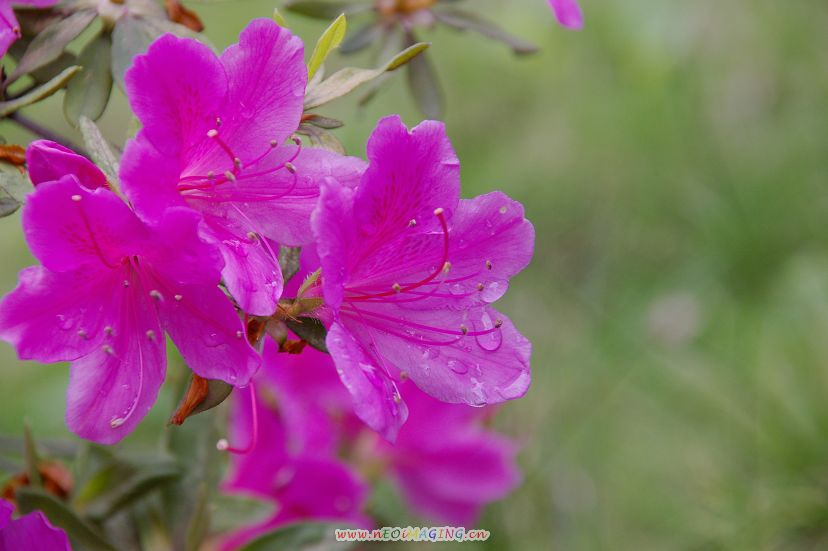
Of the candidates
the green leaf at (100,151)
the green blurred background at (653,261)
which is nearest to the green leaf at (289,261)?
the green leaf at (100,151)

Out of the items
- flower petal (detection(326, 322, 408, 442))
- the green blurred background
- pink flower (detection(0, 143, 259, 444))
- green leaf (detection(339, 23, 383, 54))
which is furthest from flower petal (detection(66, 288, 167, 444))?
the green blurred background

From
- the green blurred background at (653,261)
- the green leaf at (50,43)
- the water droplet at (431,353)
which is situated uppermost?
the green leaf at (50,43)

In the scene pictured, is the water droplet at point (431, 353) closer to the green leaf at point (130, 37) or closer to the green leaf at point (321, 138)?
the green leaf at point (321, 138)

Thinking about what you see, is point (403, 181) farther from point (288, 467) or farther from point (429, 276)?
point (288, 467)

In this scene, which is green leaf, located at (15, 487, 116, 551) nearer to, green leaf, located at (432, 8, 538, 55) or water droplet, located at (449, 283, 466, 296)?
water droplet, located at (449, 283, 466, 296)

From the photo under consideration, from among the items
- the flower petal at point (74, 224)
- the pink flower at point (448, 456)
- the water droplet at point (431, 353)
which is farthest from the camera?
the pink flower at point (448, 456)

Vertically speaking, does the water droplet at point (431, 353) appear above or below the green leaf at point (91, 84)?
below

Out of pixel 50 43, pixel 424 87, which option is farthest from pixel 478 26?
pixel 50 43
